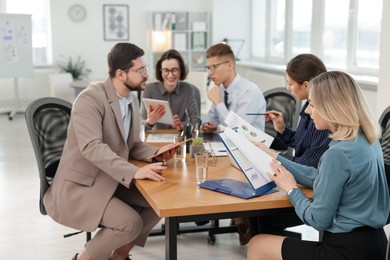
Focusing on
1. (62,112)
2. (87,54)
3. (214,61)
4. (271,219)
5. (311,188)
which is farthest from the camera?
(87,54)

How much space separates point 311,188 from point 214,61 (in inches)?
58.9

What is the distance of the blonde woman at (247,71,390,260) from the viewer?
5.98ft

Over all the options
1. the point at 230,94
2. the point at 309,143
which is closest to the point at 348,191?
the point at 309,143

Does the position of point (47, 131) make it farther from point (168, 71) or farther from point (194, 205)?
point (194, 205)

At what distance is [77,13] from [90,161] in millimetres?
6781

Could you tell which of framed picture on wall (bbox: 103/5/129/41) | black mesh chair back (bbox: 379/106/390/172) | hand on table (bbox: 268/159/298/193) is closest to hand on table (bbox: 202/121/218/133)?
black mesh chair back (bbox: 379/106/390/172)

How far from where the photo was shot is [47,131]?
112 inches

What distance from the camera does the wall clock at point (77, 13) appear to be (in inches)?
344

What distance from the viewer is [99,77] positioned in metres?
9.12

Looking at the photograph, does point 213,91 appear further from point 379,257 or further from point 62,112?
point 379,257

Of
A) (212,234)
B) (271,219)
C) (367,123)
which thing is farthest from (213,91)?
(367,123)

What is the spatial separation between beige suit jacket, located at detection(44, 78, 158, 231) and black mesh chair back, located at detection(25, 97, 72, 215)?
0.49 feet

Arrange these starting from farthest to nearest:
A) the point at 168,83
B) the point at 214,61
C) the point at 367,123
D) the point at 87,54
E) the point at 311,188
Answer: the point at 87,54, the point at 168,83, the point at 214,61, the point at 311,188, the point at 367,123

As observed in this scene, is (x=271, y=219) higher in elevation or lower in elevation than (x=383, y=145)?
lower
